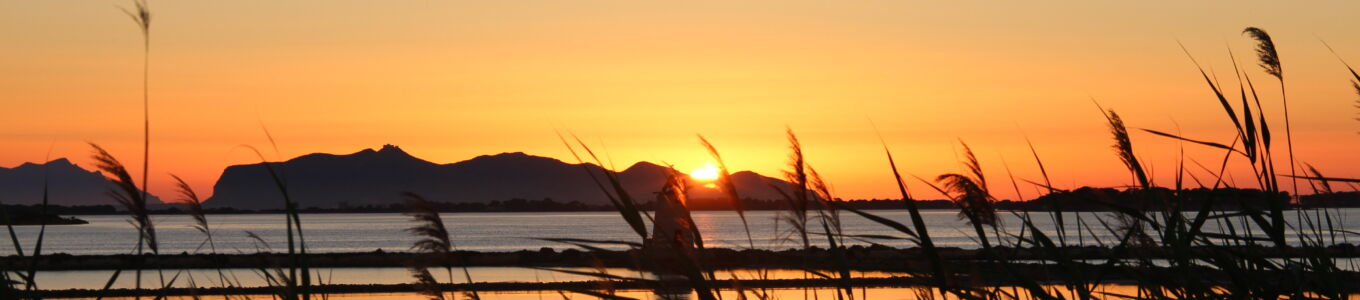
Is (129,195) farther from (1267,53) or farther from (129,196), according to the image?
(1267,53)

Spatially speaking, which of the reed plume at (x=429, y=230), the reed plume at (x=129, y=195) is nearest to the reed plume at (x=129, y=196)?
the reed plume at (x=129, y=195)

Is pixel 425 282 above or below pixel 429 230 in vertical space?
below

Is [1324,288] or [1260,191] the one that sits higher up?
[1260,191]

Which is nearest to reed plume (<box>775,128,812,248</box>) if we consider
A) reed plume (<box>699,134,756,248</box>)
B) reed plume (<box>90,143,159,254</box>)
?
reed plume (<box>699,134,756,248</box>)

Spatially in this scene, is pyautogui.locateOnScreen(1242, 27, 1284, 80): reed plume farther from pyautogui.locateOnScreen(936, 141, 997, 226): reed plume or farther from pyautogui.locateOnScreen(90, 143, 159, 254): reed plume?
pyautogui.locateOnScreen(90, 143, 159, 254): reed plume

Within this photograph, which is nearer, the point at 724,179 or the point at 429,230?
the point at 429,230

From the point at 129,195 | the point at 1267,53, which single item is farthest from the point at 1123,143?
the point at 129,195

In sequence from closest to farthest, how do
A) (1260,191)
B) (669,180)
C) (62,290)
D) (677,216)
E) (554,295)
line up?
(677,216) < (669,180) < (1260,191) < (554,295) < (62,290)

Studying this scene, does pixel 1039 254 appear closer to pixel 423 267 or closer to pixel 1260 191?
pixel 1260 191

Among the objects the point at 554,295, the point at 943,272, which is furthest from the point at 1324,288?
the point at 554,295

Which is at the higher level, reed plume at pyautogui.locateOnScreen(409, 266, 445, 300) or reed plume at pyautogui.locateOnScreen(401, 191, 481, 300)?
reed plume at pyautogui.locateOnScreen(401, 191, 481, 300)

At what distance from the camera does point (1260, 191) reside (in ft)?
11.5

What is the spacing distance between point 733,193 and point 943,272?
552 mm

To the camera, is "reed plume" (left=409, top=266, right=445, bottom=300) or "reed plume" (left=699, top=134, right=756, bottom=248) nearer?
"reed plume" (left=409, top=266, right=445, bottom=300)
